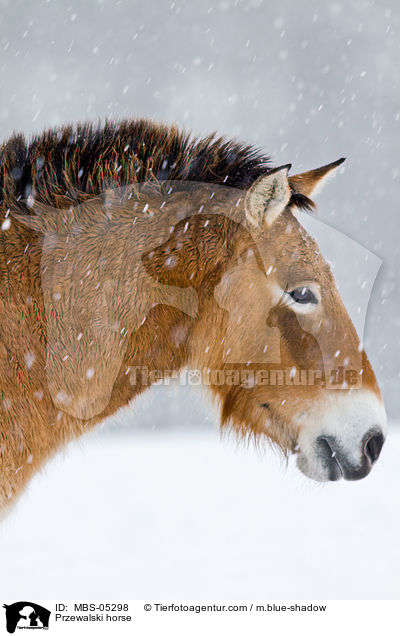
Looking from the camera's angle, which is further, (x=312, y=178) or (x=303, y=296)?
(x=312, y=178)

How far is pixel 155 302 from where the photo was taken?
1.61m

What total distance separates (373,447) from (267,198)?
0.94m

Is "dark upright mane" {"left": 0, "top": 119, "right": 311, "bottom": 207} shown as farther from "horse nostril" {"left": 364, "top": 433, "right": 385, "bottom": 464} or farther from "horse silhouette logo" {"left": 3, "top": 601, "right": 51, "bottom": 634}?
"horse silhouette logo" {"left": 3, "top": 601, "right": 51, "bottom": 634}

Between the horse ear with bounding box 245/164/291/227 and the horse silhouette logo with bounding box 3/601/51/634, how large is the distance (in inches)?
70.3

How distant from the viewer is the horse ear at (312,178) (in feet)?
6.16

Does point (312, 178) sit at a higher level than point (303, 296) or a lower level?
higher

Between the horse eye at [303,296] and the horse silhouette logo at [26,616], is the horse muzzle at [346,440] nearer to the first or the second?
the horse eye at [303,296]

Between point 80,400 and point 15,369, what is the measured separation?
243mm

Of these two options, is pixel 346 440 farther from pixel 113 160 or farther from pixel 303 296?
pixel 113 160

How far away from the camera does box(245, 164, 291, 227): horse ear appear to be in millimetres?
1542

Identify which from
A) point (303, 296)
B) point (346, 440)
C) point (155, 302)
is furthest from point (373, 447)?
point (155, 302)

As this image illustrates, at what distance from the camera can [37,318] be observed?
5.16 feet

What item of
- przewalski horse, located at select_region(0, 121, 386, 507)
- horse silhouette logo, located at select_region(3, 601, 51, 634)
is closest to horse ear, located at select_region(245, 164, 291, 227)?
przewalski horse, located at select_region(0, 121, 386, 507)

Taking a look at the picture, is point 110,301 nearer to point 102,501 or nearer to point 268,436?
point 268,436
